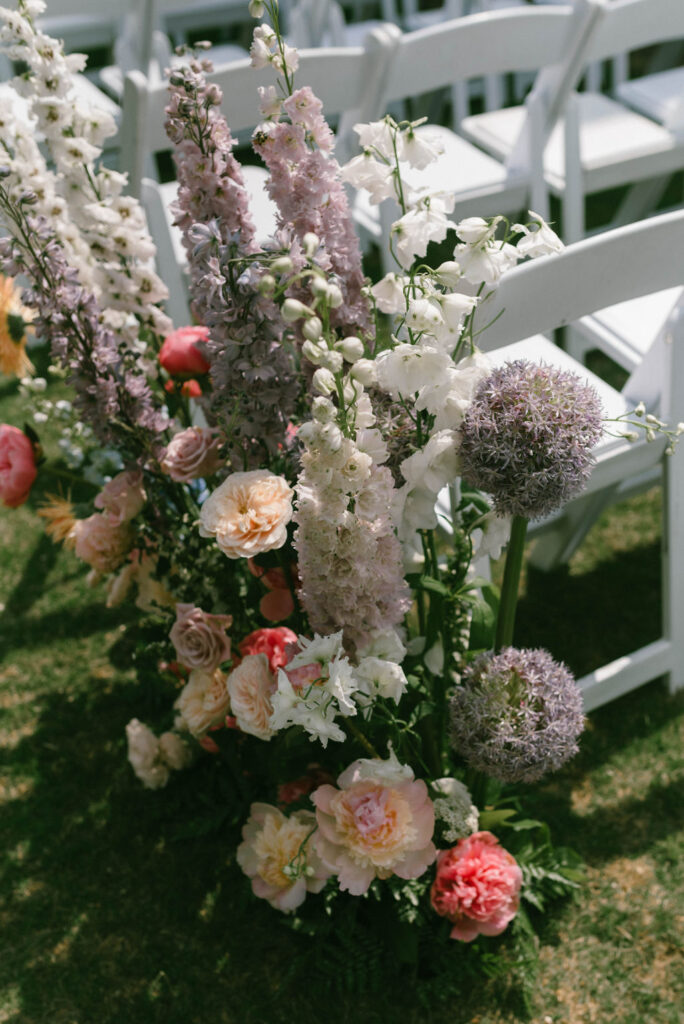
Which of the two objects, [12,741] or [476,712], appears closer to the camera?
[476,712]

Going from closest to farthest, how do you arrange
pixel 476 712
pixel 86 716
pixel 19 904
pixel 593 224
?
pixel 476 712 → pixel 19 904 → pixel 86 716 → pixel 593 224

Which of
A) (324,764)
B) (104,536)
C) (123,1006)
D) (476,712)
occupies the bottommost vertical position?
(123,1006)

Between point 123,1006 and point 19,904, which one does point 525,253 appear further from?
point 19,904

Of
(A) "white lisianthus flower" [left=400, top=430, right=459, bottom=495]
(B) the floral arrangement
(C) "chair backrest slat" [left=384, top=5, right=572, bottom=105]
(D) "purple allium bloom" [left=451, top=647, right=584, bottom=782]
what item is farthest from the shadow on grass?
(C) "chair backrest slat" [left=384, top=5, right=572, bottom=105]

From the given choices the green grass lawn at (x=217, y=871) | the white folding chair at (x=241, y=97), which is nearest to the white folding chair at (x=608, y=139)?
the white folding chair at (x=241, y=97)

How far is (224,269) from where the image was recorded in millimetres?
1202

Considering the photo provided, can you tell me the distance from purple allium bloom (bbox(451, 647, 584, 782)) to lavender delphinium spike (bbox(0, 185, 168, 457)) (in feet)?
2.16

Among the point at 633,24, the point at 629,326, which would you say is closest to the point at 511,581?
the point at 629,326

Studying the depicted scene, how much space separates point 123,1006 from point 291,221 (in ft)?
4.68

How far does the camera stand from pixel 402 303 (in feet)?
3.91

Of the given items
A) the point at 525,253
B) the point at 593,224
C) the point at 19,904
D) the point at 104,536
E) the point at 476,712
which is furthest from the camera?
the point at 593,224

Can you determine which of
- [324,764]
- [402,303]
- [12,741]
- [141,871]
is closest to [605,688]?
[324,764]

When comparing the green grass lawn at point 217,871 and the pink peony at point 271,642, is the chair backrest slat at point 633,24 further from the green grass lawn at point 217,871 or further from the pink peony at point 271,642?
the pink peony at point 271,642

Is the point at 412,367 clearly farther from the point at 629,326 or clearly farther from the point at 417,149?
the point at 629,326
